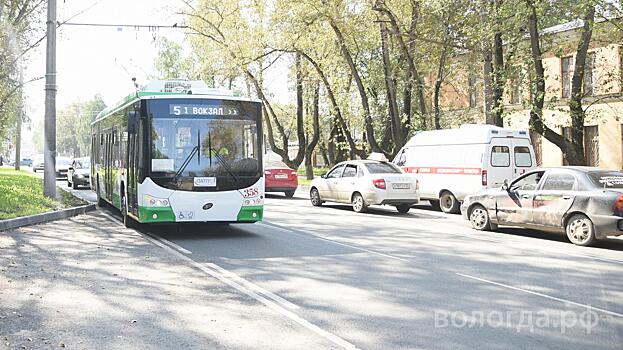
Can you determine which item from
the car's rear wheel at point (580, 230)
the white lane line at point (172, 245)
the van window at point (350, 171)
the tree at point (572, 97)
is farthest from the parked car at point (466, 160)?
the white lane line at point (172, 245)

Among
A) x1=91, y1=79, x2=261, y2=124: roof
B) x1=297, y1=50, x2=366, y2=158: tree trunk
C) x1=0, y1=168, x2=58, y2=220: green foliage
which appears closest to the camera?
x1=91, y1=79, x2=261, y2=124: roof

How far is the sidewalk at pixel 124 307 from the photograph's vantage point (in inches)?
218

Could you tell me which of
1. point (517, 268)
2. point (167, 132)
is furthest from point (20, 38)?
point (517, 268)

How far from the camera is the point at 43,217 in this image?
15.1m

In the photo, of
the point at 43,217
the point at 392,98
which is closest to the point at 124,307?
the point at 43,217

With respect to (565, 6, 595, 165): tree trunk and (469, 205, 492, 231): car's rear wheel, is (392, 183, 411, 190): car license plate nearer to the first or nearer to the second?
(469, 205, 492, 231): car's rear wheel

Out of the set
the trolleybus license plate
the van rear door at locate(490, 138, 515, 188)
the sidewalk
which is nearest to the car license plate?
the van rear door at locate(490, 138, 515, 188)

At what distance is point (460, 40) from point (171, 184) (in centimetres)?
1789

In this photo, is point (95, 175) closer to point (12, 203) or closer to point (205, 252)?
point (12, 203)

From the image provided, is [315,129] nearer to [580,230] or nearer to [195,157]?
[195,157]

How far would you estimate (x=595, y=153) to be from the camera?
34219 mm

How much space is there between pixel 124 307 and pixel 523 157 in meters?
14.0

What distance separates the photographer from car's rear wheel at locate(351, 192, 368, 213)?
18.6 meters

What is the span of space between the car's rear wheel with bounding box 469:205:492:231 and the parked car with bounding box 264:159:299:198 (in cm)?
1190
